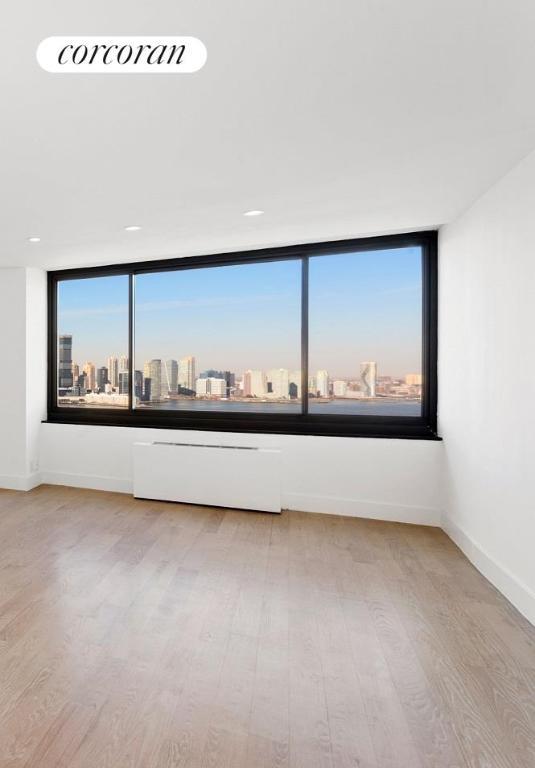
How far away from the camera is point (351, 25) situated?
1.04 meters

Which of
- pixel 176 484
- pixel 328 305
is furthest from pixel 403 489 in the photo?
pixel 176 484

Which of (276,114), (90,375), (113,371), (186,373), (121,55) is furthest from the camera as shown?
(90,375)

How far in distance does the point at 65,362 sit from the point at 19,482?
147 centimetres

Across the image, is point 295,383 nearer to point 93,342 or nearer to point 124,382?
point 124,382

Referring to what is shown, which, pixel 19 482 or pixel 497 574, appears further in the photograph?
pixel 19 482

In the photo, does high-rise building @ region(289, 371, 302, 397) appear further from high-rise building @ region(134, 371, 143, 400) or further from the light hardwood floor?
high-rise building @ region(134, 371, 143, 400)

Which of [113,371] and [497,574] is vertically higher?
[113,371]

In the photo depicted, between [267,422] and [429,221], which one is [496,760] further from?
[429,221]

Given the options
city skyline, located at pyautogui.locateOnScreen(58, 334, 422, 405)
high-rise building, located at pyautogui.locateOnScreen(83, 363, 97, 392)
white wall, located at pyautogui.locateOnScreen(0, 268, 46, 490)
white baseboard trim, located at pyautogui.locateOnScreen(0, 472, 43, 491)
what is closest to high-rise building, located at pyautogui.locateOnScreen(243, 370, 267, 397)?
city skyline, located at pyautogui.locateOnScreen(58, 334, 422, 405)

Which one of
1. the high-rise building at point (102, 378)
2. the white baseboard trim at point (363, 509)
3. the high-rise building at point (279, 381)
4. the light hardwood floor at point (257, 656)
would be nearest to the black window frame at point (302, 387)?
the high-rise building at point (279, 381)

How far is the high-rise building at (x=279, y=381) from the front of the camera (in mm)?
3475

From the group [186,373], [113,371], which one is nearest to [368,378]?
[186,373]

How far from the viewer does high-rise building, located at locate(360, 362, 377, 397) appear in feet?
10.7

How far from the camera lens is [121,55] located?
1153mm
